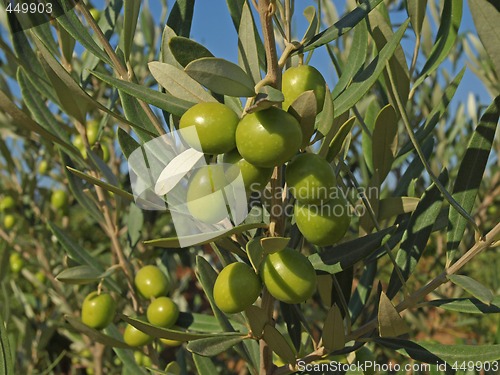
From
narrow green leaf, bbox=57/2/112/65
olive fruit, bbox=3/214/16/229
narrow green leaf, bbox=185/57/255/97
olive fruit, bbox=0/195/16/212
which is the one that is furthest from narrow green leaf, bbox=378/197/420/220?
olive fruit, bbox=3/214/16/229

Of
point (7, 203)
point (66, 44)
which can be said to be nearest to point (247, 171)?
point (66, 44)

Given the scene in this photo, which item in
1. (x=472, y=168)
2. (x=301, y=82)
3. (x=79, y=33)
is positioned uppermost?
(x=79, y=33)

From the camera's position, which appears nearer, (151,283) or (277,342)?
(277,342)

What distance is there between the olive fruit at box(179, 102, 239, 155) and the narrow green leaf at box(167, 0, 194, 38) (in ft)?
0.98

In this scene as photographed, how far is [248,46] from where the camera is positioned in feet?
2.35

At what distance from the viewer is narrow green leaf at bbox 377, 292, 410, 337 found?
784 mm

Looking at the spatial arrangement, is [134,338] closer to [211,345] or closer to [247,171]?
[211,345]

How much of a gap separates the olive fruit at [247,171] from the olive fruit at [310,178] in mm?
37

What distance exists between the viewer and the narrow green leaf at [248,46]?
71 centimetres

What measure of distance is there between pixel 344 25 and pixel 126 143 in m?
0.40

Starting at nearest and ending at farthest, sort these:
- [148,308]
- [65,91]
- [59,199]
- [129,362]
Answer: [65,91], [148,308], [129,362], [59,199]

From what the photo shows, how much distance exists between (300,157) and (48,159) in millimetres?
2040

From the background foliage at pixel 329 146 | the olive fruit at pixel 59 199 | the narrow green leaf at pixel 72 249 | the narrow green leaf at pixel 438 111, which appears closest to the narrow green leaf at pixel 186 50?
the background foliage at pixel 329 146

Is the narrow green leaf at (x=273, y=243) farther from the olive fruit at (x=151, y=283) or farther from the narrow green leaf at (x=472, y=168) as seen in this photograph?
the olive fruit at (x=151, y=283)
